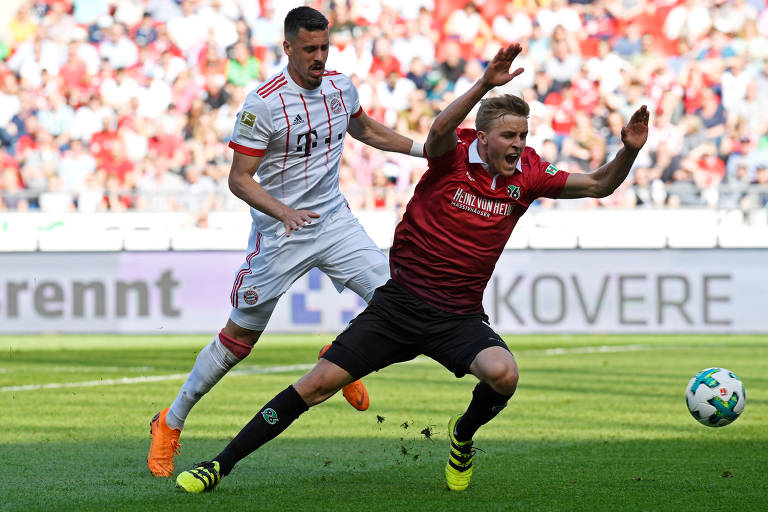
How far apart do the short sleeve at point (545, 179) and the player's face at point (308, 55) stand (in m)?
1.32

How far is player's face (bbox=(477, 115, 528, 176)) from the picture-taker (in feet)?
19.6

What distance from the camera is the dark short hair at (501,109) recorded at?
5.98m

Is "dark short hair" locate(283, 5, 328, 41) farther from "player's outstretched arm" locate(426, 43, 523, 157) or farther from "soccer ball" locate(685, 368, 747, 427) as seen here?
"soccer ball" locate(685, 368, 747, 427)

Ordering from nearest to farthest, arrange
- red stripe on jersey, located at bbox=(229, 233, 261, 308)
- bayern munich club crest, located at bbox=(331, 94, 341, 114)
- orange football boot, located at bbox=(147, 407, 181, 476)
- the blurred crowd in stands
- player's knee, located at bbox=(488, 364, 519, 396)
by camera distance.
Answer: player's knee, located at bbox=(488, 364, 519, 396), orange football boot, located at bbox=(147, 407, 181, 476), red stripe on jersey, located at bbox=(229, 233, 261, 308), bayern munich club crest, located at bbox=(331, 94, 341, 114), the blurred crowd in stands

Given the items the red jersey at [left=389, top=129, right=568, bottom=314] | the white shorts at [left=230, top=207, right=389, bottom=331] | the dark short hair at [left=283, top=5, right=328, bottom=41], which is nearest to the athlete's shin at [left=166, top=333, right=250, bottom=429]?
the white shorts at [left=230, top=207, right=389, bottom=331]

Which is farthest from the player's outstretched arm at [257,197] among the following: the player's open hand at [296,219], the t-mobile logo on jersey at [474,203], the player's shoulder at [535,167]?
the player's shoulder at [535,167]

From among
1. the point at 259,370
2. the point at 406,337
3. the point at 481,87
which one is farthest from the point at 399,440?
the point at 259,370

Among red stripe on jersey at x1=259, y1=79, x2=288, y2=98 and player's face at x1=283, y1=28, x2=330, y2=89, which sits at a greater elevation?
player's face at x1=283, y1=28, x2=330, y2=89

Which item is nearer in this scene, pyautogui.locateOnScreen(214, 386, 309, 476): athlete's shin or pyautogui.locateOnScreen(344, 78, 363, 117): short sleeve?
pyautogui.locateOnScreen(214, 386, 309, 476): athlete's shin

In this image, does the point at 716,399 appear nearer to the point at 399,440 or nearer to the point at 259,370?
the point at 399,440

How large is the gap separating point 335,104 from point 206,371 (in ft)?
5.32

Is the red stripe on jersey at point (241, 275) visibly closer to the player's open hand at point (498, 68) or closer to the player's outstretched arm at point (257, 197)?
the player's outstretched arm at point (257, 197)

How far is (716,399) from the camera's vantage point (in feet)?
23.9

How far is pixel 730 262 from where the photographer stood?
16516mm
